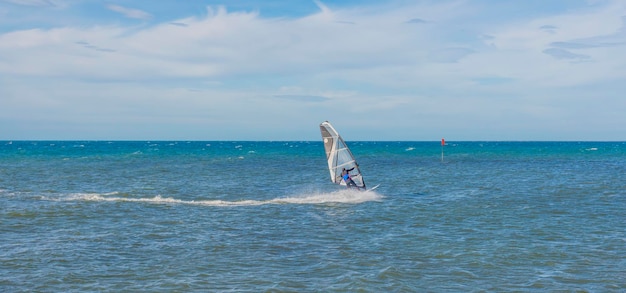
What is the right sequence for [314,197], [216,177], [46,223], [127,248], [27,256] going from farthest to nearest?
[216,177]
[314,197]
[46,223]
[127,248]
[27,256]

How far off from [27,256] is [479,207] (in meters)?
21.1

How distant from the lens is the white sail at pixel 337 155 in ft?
112

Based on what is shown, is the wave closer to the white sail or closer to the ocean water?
the ocean water

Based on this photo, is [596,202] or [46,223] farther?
[596,202]

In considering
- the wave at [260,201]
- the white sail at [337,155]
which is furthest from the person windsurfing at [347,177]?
the wave at [260,201]

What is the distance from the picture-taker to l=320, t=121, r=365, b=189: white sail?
3419 cm

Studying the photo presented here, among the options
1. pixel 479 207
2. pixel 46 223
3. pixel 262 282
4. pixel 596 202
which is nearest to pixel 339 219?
pixel 479 207

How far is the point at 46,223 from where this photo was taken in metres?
24.2

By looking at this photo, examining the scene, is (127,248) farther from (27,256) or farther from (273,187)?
(273,187)

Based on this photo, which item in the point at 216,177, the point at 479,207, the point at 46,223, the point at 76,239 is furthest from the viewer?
the point at 216,177

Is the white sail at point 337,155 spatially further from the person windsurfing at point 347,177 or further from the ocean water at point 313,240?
the ocean water at point 313,240

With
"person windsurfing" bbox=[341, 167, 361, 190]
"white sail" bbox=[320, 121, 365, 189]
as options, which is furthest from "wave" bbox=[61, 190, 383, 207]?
"white sail" bbox=[320, 121, 365, 189]

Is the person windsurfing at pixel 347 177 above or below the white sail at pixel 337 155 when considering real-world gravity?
below

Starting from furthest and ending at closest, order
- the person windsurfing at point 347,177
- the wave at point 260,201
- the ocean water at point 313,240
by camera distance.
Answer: the person windsurfing at point 347,177, the wave at point 260,201, the ocean water at point 313,240
